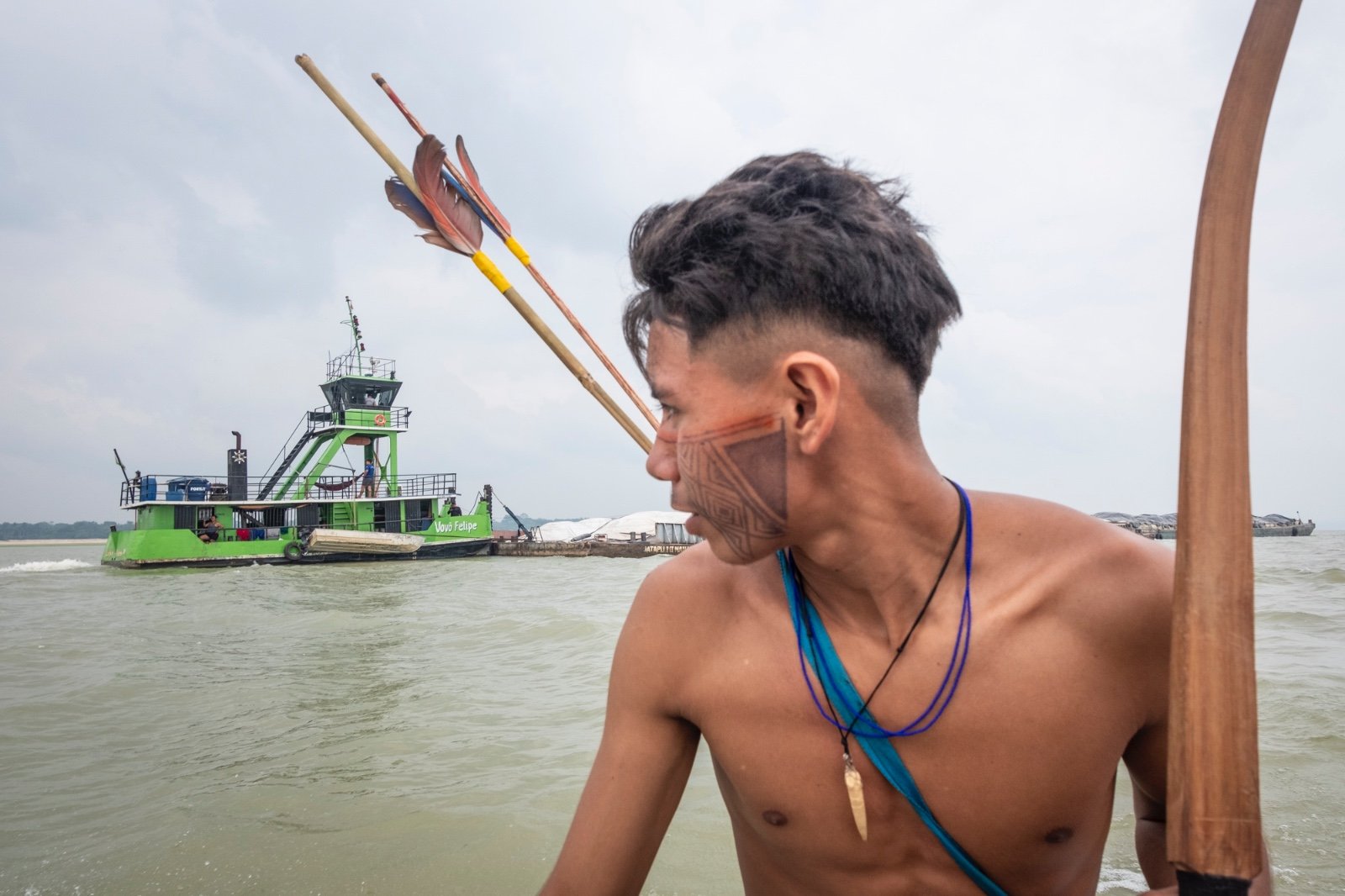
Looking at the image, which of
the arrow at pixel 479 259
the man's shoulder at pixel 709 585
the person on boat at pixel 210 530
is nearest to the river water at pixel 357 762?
the man's shoulder at pixel 709 585

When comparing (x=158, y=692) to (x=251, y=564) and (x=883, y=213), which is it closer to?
(x=883, y=213)

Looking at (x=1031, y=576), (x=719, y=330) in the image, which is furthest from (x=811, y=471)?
(x=1031, y=576)

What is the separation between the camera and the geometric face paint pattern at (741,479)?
1.28m

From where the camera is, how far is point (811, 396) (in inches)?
49.0

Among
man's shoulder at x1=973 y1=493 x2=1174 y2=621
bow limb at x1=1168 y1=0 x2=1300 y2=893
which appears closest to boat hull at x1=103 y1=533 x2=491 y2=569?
man's shoulder at x1=973 y1=493 x2=1174 y2=621

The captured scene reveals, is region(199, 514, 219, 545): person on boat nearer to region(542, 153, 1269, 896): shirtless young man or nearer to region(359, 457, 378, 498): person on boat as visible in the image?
region(359, 457, 378, 498): person on boat

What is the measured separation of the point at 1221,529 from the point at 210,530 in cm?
2937

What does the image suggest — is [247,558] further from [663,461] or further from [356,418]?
[663,461]

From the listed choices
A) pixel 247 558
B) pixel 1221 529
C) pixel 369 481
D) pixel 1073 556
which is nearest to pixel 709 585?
pixel 1073 556

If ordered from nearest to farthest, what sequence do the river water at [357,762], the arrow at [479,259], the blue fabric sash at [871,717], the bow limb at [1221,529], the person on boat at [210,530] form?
the bow limb at [1221,529] < the blue fabric sash at [871,717] < the arrow at [479,259] < the river water at [357,762] < the person on boat at [210,530]

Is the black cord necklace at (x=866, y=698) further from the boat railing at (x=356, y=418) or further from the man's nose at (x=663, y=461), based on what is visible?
the boat railing at (x=356, y=418)

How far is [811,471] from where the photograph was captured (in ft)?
4.21

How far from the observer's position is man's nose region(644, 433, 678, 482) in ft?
4.61

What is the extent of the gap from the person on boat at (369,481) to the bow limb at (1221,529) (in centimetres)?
2985
